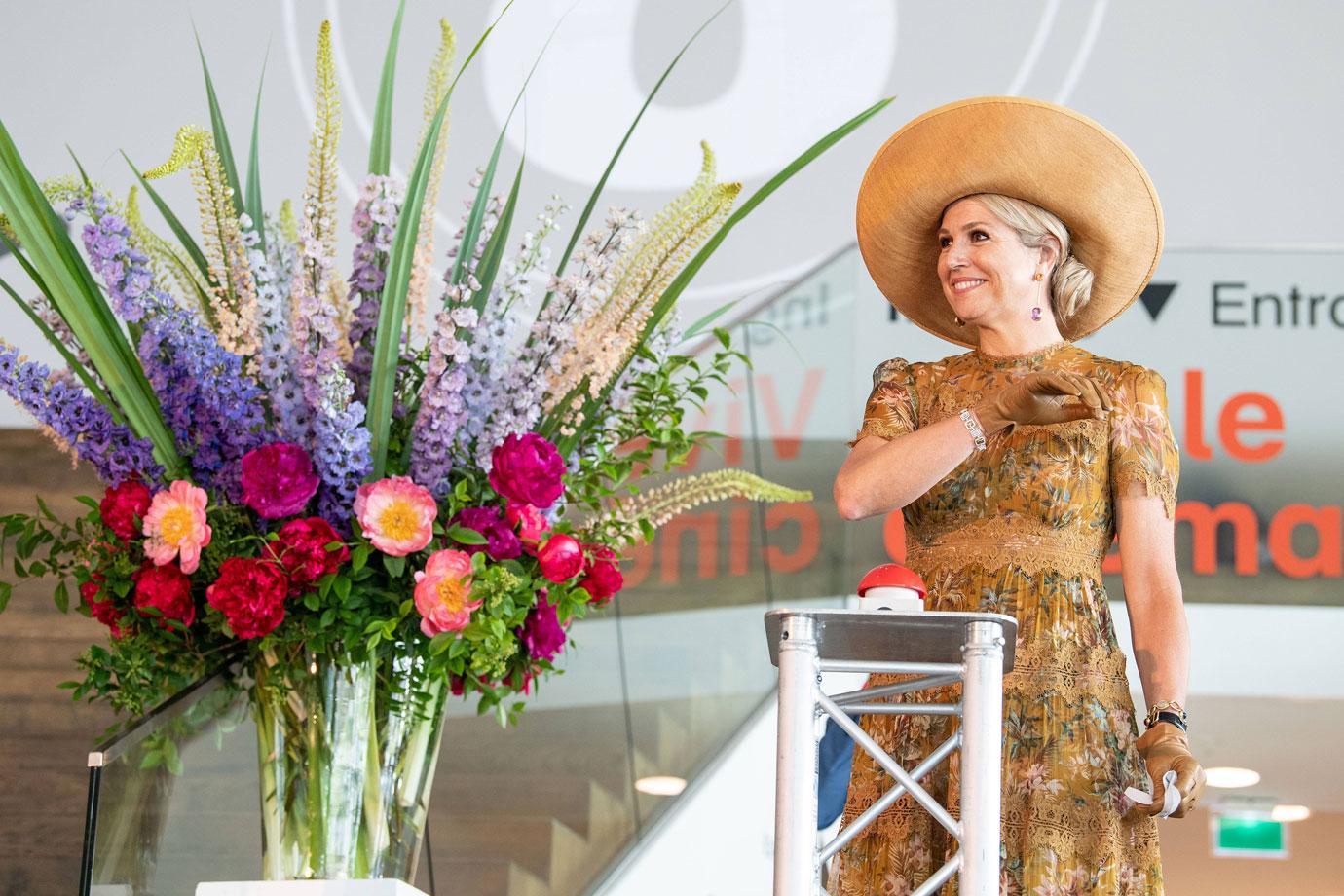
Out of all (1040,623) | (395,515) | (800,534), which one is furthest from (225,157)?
(800,534)

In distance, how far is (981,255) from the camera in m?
1.89

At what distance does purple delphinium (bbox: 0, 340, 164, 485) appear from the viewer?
170 cm

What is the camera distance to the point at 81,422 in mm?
1729

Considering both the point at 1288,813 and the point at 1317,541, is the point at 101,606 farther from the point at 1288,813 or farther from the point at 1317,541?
the point at 1288,813

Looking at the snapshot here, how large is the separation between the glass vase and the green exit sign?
21.0 ft

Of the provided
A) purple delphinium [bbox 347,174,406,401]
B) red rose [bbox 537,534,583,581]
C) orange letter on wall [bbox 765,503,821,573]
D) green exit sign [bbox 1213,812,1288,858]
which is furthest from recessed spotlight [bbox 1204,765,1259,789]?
purple delphinium [bbox 347,174,406,401]

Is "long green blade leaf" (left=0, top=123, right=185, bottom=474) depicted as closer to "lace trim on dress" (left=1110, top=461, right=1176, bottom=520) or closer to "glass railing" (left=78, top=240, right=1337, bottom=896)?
"lace trim on dress" (left=1110, top=461, right=1176, bottom=520)

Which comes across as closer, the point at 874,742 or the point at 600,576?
the point at 874,742

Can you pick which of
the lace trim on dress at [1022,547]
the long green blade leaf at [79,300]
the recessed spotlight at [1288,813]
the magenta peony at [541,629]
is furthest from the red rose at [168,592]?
the recessed spotlight at [1288,813]

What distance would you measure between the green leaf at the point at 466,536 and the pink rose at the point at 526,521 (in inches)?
1.7

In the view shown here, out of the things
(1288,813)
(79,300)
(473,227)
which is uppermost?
(473,227)

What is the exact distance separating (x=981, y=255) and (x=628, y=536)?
1.62ft

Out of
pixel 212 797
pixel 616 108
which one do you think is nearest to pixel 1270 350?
pixel 616 108

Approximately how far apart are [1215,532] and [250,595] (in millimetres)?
4058
